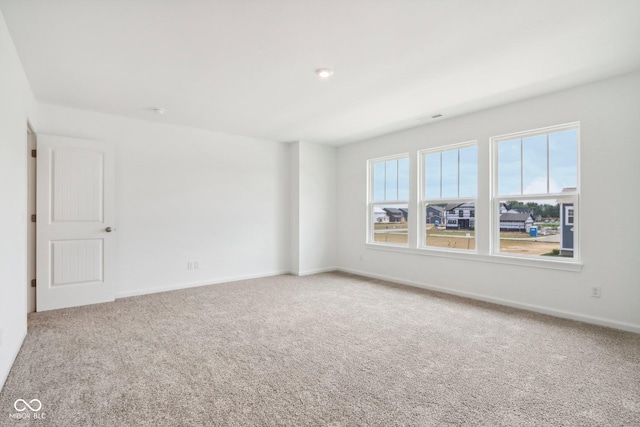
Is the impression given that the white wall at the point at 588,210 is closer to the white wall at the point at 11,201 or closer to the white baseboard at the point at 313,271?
the white baseboard at the point at 313,271

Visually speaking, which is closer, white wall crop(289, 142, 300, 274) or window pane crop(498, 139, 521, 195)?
window pane crop(498, 139, 521, 195)

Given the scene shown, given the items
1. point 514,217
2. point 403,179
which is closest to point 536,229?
point 514,217

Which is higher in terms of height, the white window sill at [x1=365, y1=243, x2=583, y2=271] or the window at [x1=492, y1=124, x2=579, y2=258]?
the window at [x1=492, y1=124, x2=579, y2=258]

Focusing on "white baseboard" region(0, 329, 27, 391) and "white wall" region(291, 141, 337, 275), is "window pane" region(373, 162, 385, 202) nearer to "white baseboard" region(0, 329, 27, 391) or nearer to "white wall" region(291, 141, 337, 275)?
"white wall" region(291, 141, 337, 275)

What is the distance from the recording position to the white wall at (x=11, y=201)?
221 cm

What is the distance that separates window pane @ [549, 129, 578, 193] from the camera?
3.56 metres

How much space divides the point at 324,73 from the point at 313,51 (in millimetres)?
390

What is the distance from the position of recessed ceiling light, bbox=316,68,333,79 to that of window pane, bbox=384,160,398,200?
2711 millimetres

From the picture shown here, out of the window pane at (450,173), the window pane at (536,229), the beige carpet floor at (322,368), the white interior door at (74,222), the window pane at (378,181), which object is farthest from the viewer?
the window pane at (378,181)

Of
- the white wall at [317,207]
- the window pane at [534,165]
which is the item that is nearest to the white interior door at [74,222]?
the white wall at [317,207]

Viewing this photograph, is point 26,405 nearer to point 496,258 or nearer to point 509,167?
point 496,258

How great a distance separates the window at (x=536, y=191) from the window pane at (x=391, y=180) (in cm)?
164

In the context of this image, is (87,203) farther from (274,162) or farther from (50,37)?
(274,162)

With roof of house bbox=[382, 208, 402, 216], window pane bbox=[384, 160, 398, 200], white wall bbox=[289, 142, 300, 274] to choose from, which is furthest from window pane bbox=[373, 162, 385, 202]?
white wall bbox=[289, 142, 300, 274]
